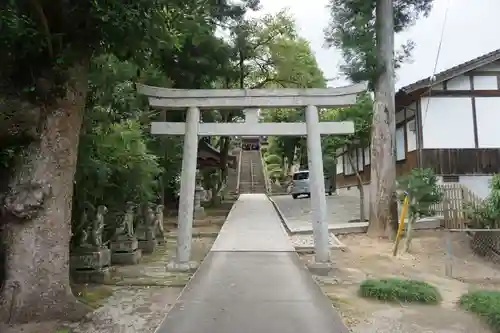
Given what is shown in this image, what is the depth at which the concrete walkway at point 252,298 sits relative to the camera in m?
4.52

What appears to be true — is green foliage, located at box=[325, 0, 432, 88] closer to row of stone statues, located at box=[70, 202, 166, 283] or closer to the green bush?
row of stone statues, located at box=[70, 202, 166, 283]

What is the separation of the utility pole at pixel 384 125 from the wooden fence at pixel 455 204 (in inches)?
61.3

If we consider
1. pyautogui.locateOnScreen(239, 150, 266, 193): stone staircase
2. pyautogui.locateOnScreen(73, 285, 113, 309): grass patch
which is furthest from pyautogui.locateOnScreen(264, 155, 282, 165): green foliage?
pyautogui.locateOnScreen(73, 285, 113, 309): grass patch

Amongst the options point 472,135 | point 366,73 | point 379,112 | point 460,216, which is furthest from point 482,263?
point 472,135

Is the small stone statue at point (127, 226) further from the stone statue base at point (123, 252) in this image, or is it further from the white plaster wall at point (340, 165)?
the white plaster wall at point (340, 165)

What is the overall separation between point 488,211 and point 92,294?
9362mm

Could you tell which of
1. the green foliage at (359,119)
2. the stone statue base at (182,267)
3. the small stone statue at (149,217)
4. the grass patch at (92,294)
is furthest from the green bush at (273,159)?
the grass patch at (92,294)

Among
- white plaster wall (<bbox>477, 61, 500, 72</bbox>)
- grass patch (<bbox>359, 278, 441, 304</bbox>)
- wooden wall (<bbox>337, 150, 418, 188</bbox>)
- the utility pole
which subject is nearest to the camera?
grass patch (<bbox>359, 278, 441, 304</bbox>)

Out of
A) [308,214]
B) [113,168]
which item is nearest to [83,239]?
[113,168]

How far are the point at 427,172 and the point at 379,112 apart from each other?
8.36 ft

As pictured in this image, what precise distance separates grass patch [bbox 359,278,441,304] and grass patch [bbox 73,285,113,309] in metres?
3.79

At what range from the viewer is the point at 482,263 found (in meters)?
9.73

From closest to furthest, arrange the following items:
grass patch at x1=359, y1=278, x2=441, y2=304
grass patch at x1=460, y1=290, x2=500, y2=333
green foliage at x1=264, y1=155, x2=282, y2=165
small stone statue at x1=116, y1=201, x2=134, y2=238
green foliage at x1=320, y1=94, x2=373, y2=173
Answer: grass patch at x1=460, y1=290, x2=500, y2=333 < grass patch at x1=359, y1=278, x2=441, y2=304 < small stone statue at x1=116, y1=201, x2=134, y2=238 < green foliage at x1=320, y1=94, x2=373, y2=173 < green foliage at x1=264, y1=155, x2=282, y2=165

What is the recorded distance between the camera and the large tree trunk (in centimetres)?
453
